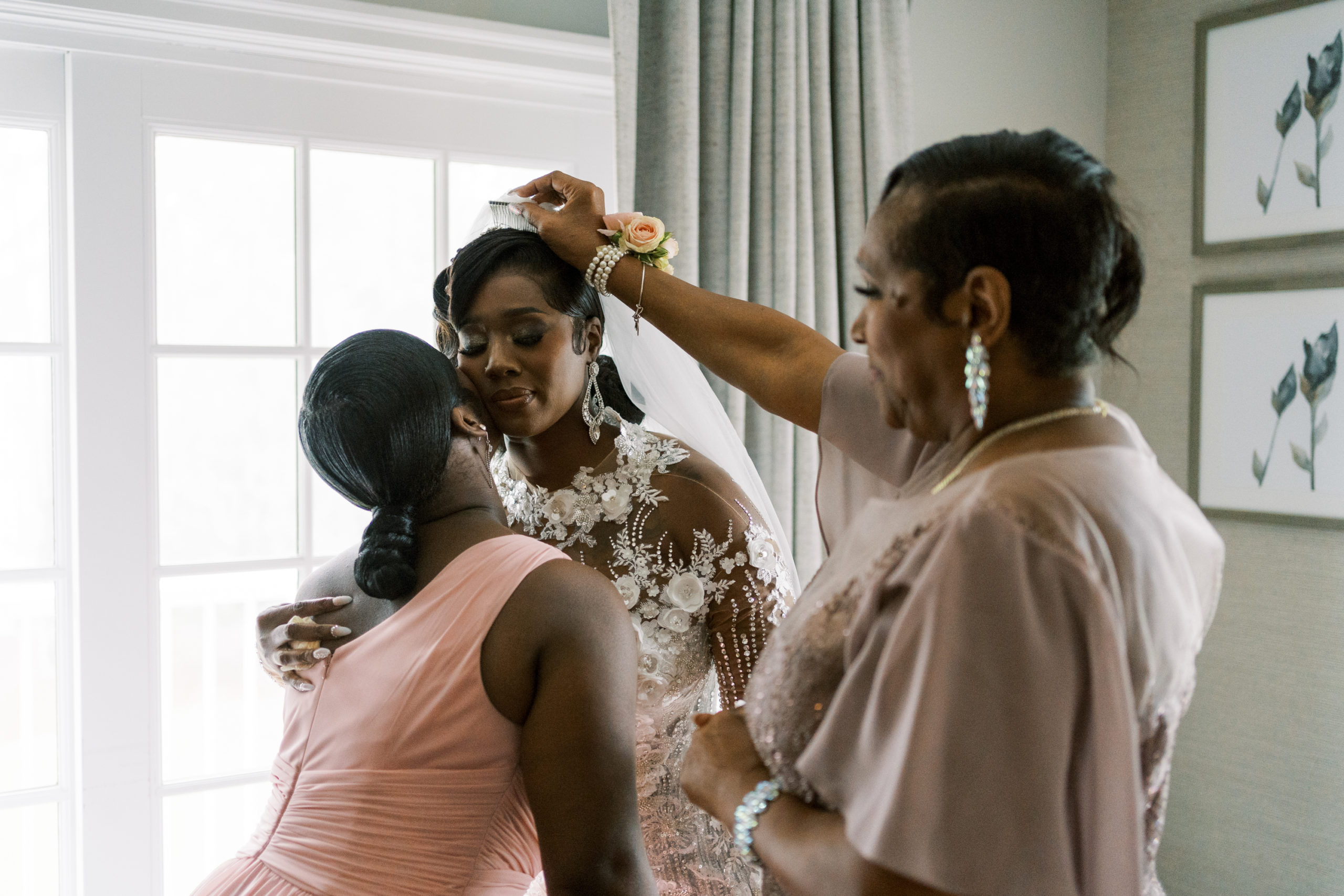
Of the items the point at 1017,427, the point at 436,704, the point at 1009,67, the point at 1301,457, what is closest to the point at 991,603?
the point at 1017,427

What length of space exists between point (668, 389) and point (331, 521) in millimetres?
1049

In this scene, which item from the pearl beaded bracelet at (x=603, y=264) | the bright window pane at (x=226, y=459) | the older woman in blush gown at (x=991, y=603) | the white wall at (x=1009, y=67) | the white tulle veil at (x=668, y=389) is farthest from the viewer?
the white wall at (x=1009, y=67)

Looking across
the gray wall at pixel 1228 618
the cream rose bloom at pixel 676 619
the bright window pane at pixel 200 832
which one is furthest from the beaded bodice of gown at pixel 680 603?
the gray wall at pixel 1228 618

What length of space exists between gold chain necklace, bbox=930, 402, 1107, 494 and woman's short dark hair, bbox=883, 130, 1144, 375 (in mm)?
34

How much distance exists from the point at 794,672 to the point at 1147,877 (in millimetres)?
370

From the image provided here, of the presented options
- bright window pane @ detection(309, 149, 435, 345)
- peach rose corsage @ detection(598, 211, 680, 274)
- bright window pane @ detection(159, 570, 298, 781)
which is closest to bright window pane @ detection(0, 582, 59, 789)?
bright window pane @ detection(159, 570, 298, 781)

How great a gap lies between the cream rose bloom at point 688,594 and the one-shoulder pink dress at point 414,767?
57cm

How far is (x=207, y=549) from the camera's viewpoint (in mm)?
2312

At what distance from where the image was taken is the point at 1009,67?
10.1 feet

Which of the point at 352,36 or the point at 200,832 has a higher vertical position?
the point at 352,36

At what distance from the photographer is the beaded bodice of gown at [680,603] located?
1700mm

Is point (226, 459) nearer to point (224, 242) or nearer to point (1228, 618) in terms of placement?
point (224, 242)

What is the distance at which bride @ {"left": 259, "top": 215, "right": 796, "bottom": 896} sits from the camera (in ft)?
5.50

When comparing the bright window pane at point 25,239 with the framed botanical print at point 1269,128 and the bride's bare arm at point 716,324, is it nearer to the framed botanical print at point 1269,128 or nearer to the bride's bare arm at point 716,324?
the bride's bare arm at point 716,324
